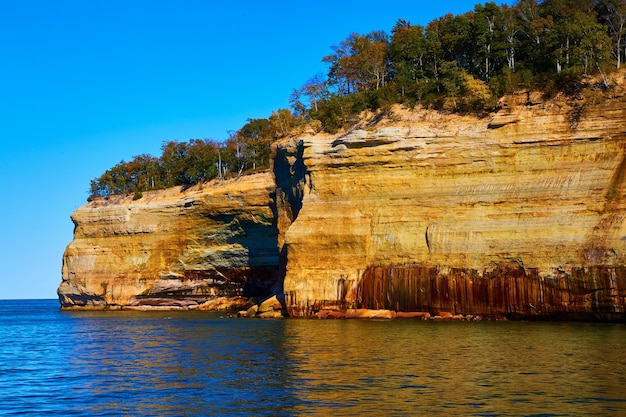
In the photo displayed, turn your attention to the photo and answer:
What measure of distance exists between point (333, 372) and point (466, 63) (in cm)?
3916

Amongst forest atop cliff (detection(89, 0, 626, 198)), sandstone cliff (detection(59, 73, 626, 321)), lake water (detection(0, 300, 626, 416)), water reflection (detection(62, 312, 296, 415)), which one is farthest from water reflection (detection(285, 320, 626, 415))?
forest atop cliff (detection(89, 0, 626, 198))

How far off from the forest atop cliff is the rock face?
22.0ft

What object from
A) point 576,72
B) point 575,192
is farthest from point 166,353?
point 576,72

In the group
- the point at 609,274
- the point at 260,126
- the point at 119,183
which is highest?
the point at 260,126

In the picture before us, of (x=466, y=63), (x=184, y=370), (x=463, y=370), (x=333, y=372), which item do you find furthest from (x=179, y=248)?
(x=463, y=370)

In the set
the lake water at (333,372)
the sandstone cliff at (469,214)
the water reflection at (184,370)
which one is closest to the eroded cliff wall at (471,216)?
the sandstone cliff at (469,214)

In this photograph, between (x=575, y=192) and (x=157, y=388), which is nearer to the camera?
(x=157, y=388)

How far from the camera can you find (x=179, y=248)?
66500 mm

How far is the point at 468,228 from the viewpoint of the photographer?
133ft

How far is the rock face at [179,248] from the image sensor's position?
207 ft

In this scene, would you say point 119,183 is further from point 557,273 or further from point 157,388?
point 157,388

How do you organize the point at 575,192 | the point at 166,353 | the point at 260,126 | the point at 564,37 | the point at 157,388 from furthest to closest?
the point at 260,126, the point at 564,37, the point at 575,192, the point at 166,353, the point at 157,388

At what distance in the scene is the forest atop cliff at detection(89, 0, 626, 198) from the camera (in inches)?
1758

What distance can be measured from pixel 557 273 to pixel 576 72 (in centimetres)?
1368
